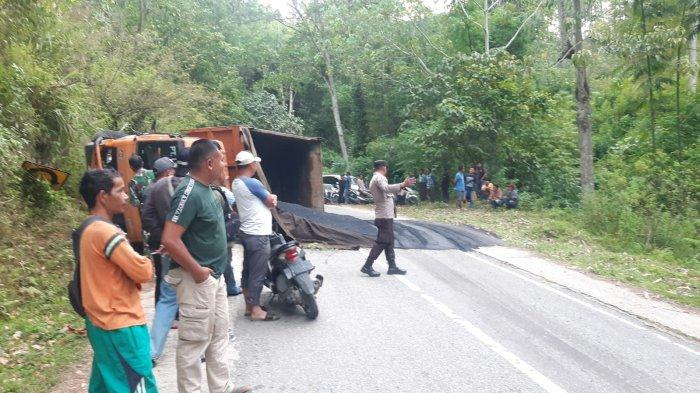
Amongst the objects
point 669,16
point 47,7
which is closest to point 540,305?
point 47,7

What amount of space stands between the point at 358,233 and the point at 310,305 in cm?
596

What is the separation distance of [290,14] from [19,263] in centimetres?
3106

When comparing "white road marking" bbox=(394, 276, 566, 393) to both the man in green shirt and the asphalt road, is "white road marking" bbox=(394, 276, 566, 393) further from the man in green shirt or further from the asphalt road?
the man in green shirt

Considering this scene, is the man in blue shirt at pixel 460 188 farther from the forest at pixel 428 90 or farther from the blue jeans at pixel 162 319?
the blue jeans at pixel 162 319

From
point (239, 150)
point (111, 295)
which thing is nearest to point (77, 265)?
A: point (111, 295)

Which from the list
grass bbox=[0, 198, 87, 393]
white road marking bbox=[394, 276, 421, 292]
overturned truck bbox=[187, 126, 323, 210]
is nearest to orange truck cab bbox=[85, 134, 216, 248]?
grass bbox=[0, 198, 87, 393]

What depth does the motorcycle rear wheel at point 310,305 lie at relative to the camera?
706 centimetres

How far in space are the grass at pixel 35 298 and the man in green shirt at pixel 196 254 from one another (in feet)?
5.85

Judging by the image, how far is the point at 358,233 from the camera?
13008 mm

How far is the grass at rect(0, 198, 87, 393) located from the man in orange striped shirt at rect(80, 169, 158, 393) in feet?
6.72

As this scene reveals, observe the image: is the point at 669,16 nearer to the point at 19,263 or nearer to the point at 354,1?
the point at 19,263

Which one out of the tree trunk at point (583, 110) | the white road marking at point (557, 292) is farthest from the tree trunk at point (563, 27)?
the white road marking at point (557, 292)

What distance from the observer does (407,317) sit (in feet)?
24.3

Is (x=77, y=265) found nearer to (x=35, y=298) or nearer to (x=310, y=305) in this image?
(x=310, y=305)
